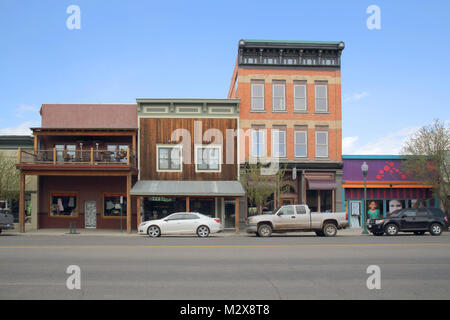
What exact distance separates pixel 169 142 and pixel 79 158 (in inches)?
229

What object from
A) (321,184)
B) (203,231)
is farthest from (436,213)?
(203,231)

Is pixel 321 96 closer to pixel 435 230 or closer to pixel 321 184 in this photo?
pixel 321 184

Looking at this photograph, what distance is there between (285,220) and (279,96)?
34.9 ft

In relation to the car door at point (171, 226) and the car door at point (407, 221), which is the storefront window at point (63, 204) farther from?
the car door at point (407, 221)

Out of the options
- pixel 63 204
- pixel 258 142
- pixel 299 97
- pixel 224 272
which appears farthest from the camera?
pixel 299 97

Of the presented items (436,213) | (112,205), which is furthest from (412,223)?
(112,205)

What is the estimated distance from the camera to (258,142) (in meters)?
28.4

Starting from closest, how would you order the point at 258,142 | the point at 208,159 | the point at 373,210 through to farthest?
the point at 208,159 → the point at 258,142 → the point at 373,210

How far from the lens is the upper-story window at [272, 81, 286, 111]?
2881 cm

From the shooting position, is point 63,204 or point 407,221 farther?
point 63,204

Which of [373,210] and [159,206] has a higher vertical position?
[159,206]

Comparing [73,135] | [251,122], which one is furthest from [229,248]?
[73,135]

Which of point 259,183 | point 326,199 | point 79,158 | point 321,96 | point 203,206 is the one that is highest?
point 321,96

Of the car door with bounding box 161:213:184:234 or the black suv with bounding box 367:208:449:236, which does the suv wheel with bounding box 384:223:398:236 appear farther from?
the car door with bounding box 161:213:184:234
